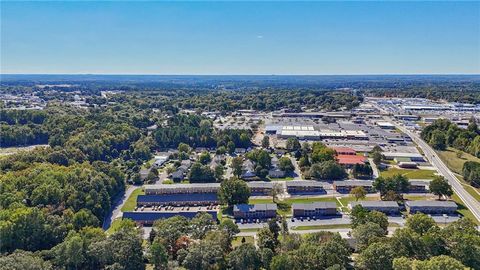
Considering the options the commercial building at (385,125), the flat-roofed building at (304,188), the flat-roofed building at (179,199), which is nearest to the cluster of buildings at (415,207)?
the flat-roofed building at (304,188)

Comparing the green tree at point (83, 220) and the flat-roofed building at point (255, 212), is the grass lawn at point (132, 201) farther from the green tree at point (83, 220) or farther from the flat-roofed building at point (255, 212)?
the flat-roofed building at point (255, 212)

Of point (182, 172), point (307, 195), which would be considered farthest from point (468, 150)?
point (182, 172)

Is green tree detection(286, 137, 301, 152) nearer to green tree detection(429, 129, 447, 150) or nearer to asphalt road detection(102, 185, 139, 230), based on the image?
green tree detection(429, 129, 447, 150)

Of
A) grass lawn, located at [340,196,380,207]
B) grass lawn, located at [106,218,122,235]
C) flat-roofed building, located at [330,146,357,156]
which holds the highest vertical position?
→ flat-roofed building, located at [330,146,357,156]

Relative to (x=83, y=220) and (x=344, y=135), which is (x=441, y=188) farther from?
(x=83, y=220)

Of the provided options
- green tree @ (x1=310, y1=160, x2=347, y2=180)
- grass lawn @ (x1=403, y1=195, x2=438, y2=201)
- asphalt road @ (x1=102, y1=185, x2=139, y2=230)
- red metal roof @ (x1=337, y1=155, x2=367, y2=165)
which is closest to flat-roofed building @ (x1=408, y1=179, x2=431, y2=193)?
grass lawn @ (x1=403, y1=195, x2=438, y2=201)

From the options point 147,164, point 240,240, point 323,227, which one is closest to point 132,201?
point 147,164
